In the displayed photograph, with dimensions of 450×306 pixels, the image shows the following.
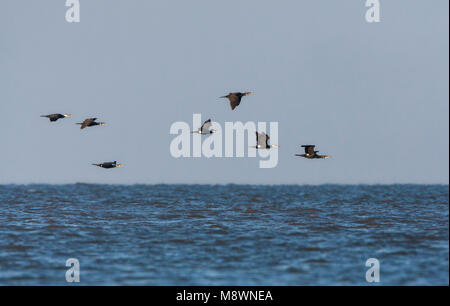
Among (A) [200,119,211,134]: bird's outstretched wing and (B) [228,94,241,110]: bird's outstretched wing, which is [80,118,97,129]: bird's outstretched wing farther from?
(B) [228,94,241,110]: bird's outstretched wing

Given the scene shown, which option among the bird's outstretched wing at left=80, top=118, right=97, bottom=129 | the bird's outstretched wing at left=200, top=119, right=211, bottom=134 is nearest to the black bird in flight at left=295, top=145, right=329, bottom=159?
the bird's outstretched wing at left=200, top=119, right=211, bottom=134

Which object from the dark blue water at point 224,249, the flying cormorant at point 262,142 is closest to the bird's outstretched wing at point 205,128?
the flying cormorant at point 262,142

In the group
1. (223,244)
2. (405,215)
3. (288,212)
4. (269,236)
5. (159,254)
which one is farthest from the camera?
(288,212)

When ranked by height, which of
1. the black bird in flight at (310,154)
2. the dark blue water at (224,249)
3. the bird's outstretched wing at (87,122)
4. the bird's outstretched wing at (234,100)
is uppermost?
the bird's outstretched wing at (234,100)

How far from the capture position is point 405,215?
50.7 m

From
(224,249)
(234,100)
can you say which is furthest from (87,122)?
(224,249)

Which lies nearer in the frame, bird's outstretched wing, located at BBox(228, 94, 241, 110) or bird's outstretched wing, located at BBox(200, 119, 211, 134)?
bird's outstretched wing, located at BBox(228, 94, 241, 110)

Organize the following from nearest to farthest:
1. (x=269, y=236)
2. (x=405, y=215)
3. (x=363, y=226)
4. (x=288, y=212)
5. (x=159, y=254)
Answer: (x=159, y=254) < (x=269, y=236) < (x=363, y=226) < (x=405, y=215) < (x=288, y=212)

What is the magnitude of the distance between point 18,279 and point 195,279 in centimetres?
566

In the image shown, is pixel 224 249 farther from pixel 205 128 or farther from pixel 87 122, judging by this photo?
pixel 87 122

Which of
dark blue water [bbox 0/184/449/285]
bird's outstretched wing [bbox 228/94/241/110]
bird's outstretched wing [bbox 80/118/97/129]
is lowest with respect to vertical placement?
dark blue water [bbox 0/184/449/285]

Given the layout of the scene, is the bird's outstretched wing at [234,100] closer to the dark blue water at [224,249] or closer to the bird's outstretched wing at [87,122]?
the dark blue water at [224,249]
